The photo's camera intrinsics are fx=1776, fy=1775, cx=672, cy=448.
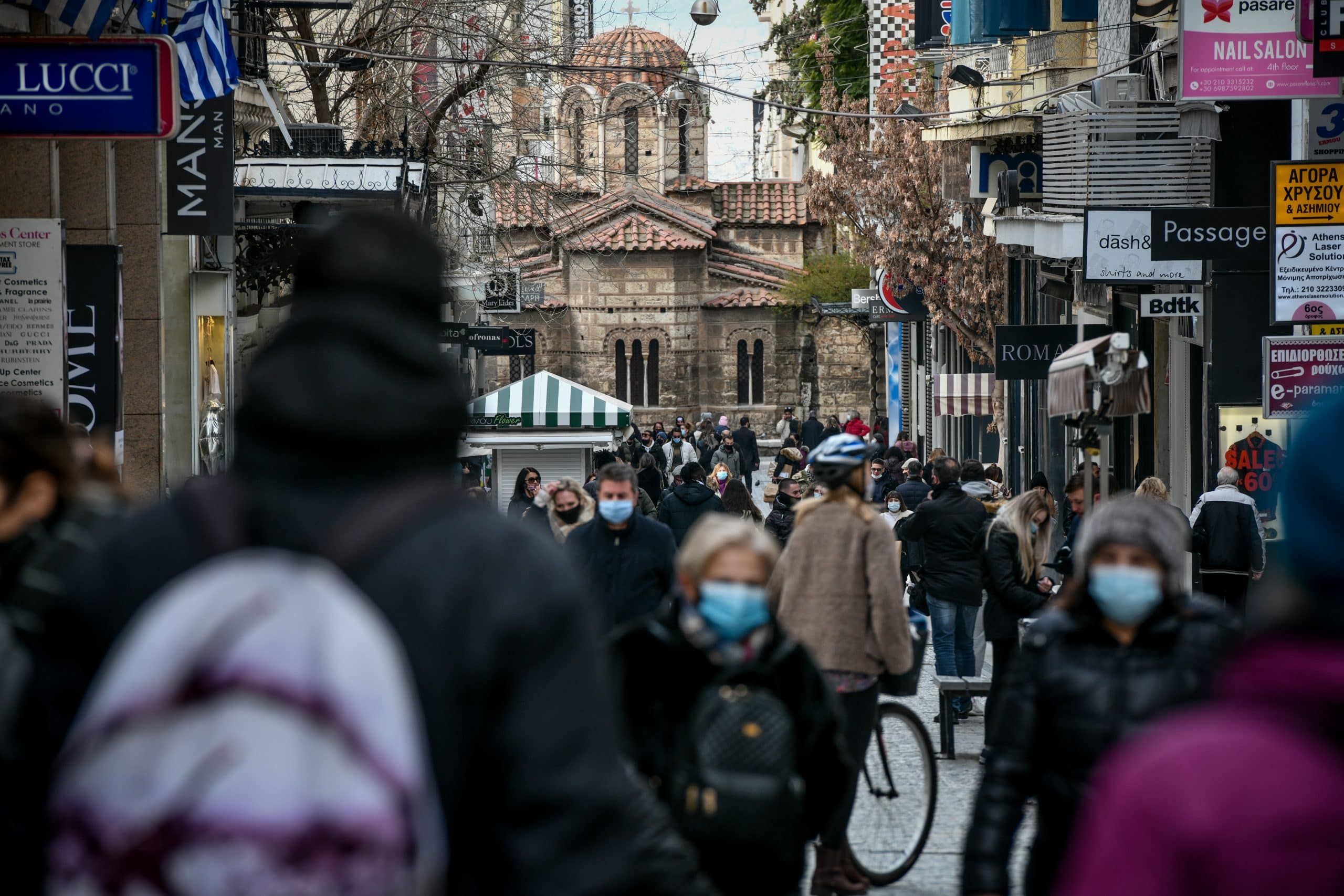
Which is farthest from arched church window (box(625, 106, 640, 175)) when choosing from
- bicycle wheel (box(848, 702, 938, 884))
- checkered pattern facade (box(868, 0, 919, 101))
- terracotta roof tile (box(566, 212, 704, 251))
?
bicycle wheel (box(848, 702, 938, 884))

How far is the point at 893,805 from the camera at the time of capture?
750 centimetres

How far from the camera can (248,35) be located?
15.9 meters

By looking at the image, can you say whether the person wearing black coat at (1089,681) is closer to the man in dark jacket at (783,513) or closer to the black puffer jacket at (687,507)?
the black puffer jacket at (687,507)

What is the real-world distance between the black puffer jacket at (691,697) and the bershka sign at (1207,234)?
909cm

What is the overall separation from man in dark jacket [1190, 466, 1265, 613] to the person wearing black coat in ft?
27.6

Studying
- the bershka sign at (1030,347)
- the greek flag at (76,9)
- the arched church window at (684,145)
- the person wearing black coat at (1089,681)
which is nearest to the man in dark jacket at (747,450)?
the bershka sign at (1030,347)

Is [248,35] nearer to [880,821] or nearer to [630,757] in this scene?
[880,821]

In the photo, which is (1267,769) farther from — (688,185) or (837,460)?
(688,185)

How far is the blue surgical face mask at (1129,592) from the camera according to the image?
4332 mm

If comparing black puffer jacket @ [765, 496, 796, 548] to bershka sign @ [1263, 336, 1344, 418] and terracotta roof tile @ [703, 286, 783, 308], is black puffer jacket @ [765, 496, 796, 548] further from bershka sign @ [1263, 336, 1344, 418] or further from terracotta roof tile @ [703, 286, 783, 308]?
terracotta roof tile @ [703, 286, 783, 308]

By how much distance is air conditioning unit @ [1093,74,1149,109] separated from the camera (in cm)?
1844

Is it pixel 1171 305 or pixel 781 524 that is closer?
pixel 781 524

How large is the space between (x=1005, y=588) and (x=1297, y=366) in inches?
123

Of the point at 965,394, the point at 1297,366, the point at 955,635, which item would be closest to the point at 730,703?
the point at 955,635
